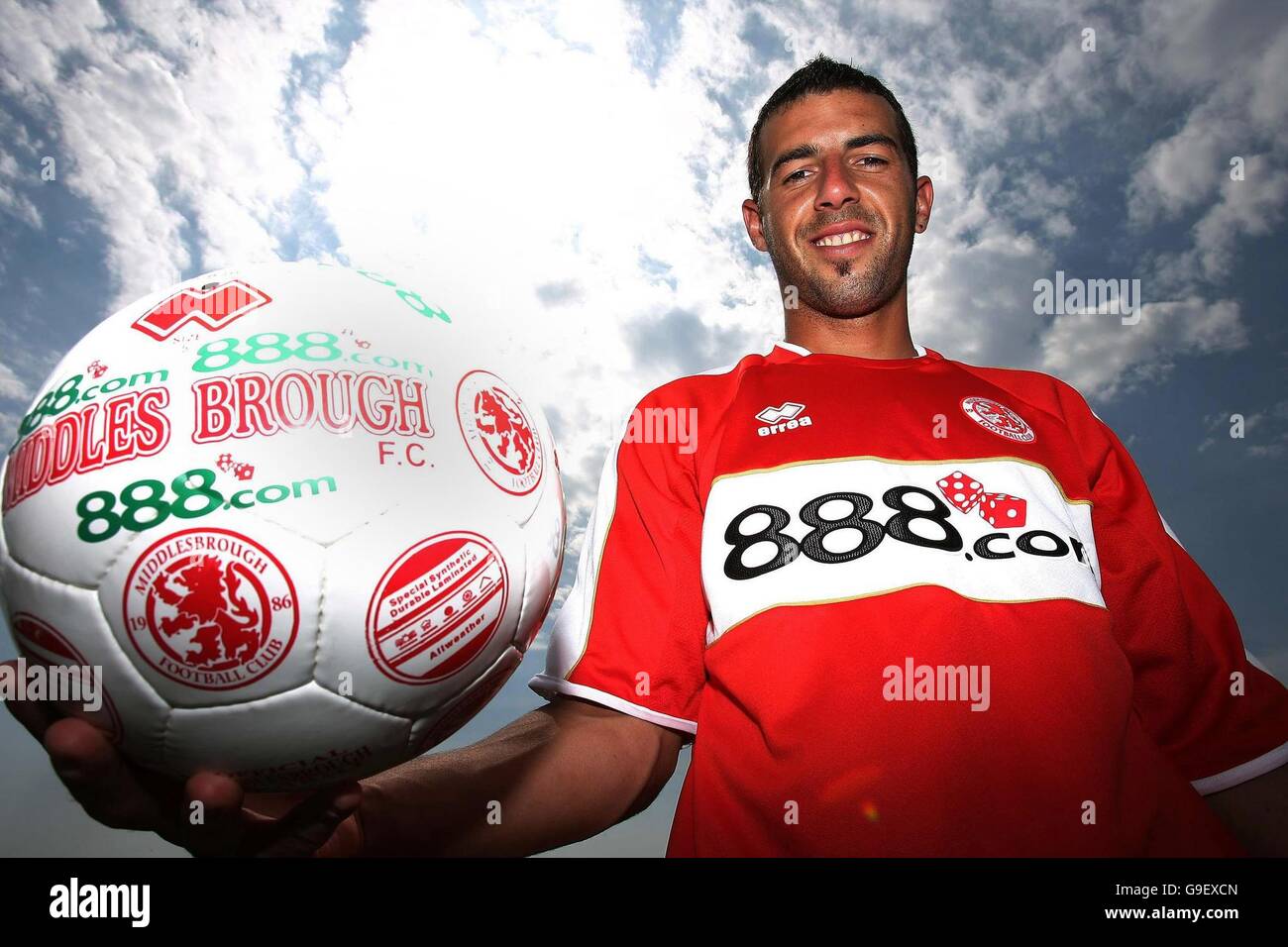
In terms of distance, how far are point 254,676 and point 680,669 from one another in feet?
3.67

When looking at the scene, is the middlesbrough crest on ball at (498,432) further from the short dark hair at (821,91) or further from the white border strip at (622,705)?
the short dark hair at (821,91)

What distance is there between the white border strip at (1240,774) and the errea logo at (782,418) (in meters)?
1.57

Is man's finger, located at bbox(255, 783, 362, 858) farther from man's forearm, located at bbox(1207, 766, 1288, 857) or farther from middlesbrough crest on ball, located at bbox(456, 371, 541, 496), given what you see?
man's forearm, located at bbox(1207, 766, 1288, 857)

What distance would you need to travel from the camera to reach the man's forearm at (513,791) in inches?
62.3

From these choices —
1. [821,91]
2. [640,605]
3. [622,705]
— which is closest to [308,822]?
[622,705]

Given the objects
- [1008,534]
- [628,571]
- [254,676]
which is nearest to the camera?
[254,676]

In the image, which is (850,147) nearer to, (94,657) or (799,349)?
(799,349)

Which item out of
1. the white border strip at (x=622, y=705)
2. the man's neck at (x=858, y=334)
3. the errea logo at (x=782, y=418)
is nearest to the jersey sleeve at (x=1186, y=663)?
the man's neck at (x=858, y=334)

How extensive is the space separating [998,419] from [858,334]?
0.63 meters

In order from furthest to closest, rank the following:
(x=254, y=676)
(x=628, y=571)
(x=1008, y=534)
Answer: (x=628, y=571) → (x=1008, y=534) → (x=254, y=676)
